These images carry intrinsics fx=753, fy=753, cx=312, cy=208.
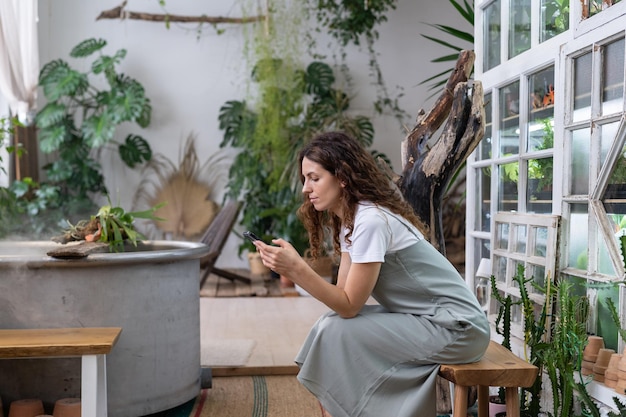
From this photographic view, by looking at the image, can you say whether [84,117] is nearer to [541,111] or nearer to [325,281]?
[541,111]

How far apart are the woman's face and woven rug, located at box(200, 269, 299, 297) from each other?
403 centimetres

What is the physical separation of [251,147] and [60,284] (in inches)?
187

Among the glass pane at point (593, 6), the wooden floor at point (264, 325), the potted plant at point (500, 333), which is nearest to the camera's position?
the glass pane at point (593, 6)

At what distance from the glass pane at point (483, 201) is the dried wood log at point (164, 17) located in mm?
4697

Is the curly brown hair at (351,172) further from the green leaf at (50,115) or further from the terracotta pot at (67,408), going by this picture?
the green leaf at (50,115)

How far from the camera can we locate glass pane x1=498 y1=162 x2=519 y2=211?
296cm

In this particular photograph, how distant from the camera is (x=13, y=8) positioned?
5.87 m

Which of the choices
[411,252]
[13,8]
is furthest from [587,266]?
[13,8]

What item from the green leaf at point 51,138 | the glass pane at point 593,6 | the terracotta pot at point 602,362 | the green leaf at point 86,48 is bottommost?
the terracotta pot at point 602,362

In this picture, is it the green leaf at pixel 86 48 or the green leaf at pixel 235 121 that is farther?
the green leaf at pixel 235 121

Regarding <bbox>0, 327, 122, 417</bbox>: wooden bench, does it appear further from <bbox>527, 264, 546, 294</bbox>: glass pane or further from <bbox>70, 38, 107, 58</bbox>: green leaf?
<bbox>70, 38, 107, 58</bbox>: green leaf

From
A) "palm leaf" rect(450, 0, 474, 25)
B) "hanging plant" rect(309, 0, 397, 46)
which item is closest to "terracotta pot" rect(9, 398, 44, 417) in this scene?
"palm leaf" rect(450, 0, 474, 25)

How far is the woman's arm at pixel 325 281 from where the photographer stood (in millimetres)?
1976

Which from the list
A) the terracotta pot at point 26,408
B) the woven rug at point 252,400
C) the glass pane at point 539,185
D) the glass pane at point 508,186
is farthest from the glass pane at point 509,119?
the terracotta pot at point 26,408
